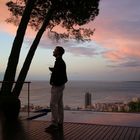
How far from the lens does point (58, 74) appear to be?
30.9ft

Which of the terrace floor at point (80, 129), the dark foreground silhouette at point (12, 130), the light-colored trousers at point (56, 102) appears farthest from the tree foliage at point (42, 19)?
the light-colored trousers at point (56, 102)

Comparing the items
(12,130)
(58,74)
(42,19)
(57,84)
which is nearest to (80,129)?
(57,84)

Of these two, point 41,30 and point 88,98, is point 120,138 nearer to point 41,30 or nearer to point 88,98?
point 41,30

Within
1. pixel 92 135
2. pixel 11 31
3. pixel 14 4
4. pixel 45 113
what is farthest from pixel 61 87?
pixel 11 31

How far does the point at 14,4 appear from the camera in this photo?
13.8 m

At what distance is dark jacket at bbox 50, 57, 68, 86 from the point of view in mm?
9383

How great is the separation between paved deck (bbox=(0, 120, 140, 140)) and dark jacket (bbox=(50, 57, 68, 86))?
1007 mm

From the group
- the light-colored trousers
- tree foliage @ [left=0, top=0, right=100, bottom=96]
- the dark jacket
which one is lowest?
the light-colored trousers

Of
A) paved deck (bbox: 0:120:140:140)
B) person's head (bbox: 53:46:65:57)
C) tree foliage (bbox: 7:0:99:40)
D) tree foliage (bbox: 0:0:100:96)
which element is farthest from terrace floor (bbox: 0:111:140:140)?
tree foliage (bbox: 7:0:99:40)

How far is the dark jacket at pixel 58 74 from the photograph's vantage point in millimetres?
9383

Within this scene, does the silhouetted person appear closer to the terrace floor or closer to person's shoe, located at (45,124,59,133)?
person's shoe, located at (45,124,59,133)

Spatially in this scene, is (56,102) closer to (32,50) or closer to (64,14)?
(32,50)

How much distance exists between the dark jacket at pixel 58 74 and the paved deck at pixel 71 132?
39.6 inches

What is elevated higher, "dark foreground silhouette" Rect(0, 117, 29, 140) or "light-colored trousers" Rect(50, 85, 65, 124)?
"light-colored trousers" Rect(50, 85, 65, 124)
